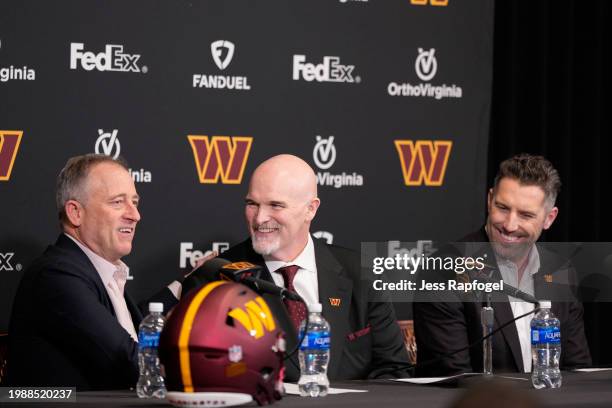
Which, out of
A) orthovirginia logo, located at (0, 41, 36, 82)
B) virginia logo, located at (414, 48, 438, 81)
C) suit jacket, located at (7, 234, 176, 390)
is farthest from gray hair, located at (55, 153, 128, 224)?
virginia logo, located at (414, 48, 438, 81)

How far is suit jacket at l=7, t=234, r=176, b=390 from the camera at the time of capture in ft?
11.5

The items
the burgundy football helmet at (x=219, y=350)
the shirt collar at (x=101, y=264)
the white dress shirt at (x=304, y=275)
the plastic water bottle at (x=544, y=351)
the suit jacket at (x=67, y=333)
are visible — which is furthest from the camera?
the white dress shirt at (x=304, y=275)

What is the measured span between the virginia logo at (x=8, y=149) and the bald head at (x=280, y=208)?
1129mm

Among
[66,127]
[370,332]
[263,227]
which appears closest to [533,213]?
[370,332]

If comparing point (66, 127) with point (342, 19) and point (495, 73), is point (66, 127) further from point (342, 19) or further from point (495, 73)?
point (495, 73)

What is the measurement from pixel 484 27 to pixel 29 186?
8.21 feet

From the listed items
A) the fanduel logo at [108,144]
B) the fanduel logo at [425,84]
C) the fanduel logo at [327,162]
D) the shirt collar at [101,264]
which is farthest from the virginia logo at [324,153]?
the shirt collar at [101,264]

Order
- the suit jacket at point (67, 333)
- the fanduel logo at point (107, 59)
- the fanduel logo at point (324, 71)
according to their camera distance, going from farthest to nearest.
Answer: the fanduel logo at point (324, 71), the fanduel logo at point (107, 59), the suit jacket at point (67, 333)

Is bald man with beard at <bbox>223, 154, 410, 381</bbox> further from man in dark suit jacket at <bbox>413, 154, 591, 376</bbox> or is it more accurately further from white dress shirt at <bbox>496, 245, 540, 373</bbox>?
white dress shirt at <bbox>496, 245, 540, 373</bbox>

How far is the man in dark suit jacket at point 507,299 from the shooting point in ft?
13.8

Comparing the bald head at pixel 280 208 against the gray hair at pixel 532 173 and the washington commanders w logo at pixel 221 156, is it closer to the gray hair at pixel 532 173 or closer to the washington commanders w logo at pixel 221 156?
the washington commanders w logo at pixel 221 156

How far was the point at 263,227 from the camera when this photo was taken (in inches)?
167

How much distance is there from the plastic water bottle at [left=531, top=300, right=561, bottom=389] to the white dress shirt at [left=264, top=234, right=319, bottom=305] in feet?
3.31

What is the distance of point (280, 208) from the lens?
169 inches
